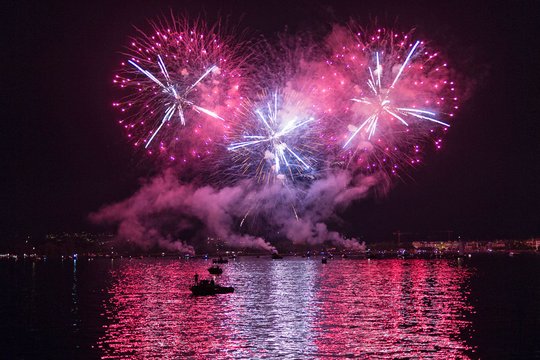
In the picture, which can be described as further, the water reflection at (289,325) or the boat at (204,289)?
the boat at (204,289)

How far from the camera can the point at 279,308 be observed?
67.4 metres

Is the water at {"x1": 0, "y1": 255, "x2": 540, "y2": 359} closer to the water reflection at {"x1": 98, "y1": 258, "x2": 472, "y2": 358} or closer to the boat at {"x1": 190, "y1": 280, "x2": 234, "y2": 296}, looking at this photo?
the water reflection at {"x1": 98, "y1": 258, "x2": 472, "y2": 358}

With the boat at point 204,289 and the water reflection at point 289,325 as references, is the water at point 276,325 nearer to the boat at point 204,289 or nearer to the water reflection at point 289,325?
the water reflection at point 289,325

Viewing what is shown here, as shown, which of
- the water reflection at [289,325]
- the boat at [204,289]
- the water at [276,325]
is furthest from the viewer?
the boat at [204,289]

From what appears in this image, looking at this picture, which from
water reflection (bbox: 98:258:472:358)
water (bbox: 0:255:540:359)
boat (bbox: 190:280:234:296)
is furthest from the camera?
boat (bbox: 190:280:234:296)

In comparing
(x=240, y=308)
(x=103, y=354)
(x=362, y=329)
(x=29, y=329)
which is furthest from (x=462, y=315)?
(x=29, y=329)

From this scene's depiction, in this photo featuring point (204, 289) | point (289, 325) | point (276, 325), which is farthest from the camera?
point (204, 289)

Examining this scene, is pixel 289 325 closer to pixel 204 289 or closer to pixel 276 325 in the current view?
pixel 276 325

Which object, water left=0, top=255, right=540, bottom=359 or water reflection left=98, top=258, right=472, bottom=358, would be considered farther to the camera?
water left=0, top=255, right=540, bottom=359

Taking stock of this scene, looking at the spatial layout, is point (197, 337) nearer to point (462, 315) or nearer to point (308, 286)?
point (462, 315)

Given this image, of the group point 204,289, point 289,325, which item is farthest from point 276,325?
point 204,289

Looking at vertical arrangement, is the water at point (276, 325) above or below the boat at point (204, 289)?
below

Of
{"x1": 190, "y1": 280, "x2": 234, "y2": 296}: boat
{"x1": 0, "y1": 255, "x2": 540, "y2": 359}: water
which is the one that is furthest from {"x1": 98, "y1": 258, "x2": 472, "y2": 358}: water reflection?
{"x1": 190, "y1": 280, "x2": 234, "y2": 296}: boat

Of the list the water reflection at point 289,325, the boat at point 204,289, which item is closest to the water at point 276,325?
the water reflection at point 289,325
